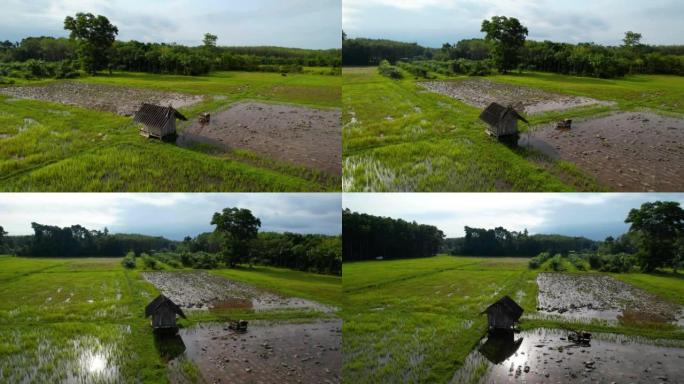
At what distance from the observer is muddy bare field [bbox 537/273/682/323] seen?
9867 mm

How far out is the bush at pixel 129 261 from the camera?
13805 millimetres

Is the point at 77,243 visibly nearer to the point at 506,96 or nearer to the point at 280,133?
the point at 280,133

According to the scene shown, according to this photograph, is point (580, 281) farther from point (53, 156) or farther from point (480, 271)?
point (53, 156)

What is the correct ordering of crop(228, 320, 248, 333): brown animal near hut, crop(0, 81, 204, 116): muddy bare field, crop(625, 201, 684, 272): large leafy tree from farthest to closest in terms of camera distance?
crop(0, 81, 204, 116): muddy bare field
crop(625, 201, 684, 272): large leafy tree
crop(228, 320, 248, 333): brown animal near hut

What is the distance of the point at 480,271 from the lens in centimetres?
1527

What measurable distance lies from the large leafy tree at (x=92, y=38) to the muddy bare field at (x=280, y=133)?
530 cm

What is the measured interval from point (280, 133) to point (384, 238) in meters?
4.68

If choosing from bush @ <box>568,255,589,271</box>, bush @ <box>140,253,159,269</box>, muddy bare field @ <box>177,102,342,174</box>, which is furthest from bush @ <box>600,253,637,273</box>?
bush @ <box>140,253,159,269</box>

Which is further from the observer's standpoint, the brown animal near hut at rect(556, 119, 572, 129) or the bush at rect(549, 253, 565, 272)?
the bush at rect(549, 253, 565, 272)

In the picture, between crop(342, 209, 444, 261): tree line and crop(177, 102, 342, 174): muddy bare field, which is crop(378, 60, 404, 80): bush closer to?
crop(177, 102, 342, 174): muddy bare field

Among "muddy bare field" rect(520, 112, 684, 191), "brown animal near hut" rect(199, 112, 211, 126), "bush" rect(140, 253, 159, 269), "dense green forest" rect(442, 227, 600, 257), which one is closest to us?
"muddy bare field" rect(520, 112, 684, 191)

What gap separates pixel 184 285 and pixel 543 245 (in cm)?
1250

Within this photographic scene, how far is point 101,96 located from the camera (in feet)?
47.3

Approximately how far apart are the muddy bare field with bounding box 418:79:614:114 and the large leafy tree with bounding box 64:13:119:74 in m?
11.8
